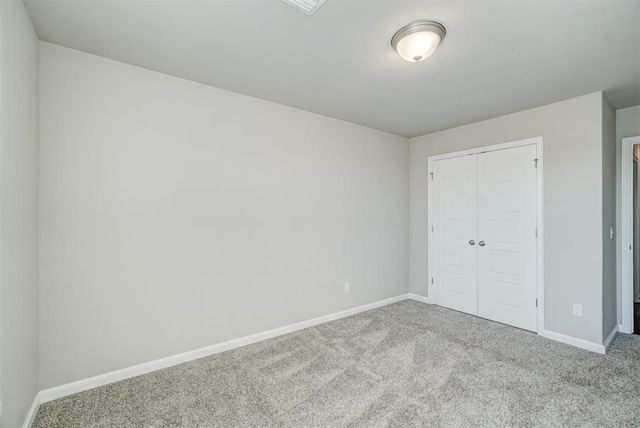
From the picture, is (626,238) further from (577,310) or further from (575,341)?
(575,341)

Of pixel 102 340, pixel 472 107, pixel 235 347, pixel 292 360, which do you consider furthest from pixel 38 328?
pixel 472 107

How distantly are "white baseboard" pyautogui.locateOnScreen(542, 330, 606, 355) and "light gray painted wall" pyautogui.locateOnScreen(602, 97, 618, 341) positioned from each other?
11 centimetres

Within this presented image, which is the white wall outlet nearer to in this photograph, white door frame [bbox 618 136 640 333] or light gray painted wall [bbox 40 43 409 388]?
white door frame [bbox 618 136 640 333]

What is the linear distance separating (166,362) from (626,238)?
16.5 ft

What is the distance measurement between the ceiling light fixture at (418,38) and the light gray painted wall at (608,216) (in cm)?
232

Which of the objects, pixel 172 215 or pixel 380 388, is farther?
pixel 172 215

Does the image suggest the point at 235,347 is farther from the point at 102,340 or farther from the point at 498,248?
the point at 498,248

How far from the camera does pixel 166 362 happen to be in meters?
2.50

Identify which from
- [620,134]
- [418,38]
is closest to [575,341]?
[620,134]

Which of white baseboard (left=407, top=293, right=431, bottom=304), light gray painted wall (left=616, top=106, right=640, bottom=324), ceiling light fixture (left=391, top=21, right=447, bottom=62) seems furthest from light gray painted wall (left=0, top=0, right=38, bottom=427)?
light gray painted wall (left=616, top=106, right=640, bottom=324)

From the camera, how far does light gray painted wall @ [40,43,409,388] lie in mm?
2119

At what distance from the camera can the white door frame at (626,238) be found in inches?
128

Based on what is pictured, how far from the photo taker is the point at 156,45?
83.1 inches

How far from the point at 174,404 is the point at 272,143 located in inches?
97.0
